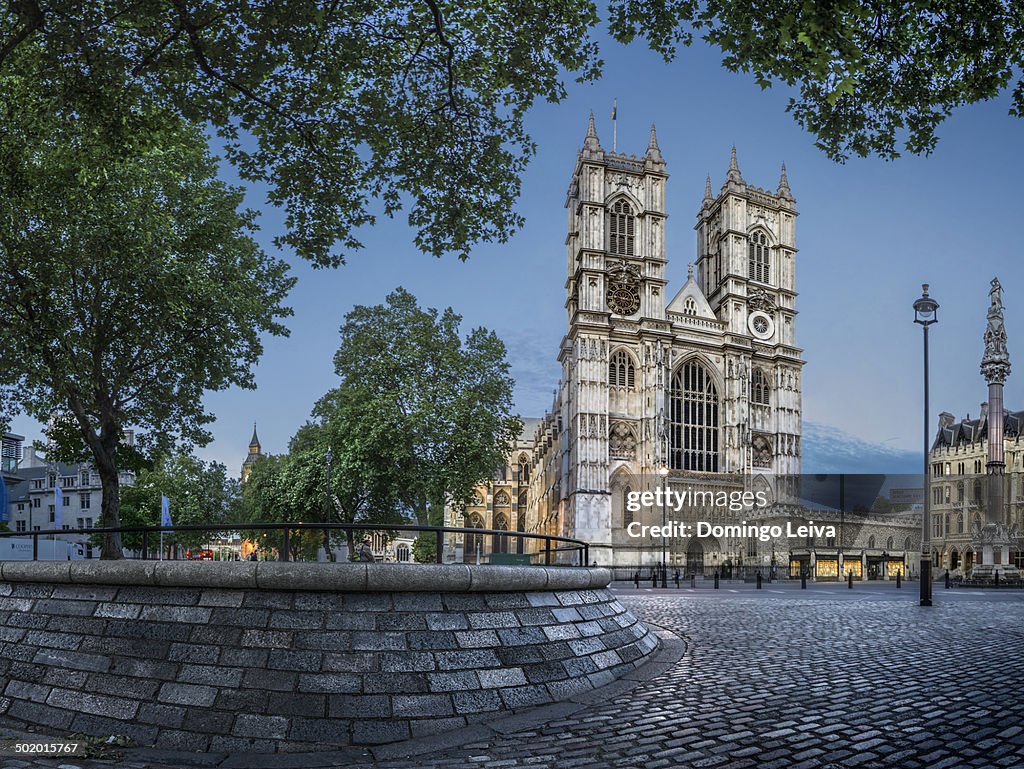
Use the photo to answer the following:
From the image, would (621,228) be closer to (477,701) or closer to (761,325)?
(761,325)

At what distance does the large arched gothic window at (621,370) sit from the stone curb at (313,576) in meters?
61.4

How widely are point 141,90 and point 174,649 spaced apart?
8.04 metres

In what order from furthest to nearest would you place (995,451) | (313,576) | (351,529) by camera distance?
(995,451) < (351,529) < (313,576)

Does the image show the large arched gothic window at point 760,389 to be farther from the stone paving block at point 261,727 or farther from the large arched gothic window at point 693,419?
the stone paving block at point 261,727

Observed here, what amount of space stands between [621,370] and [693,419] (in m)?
8.65

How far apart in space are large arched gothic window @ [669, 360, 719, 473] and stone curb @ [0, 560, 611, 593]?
64.4 metres

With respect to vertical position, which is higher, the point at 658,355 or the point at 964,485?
the point at 658,355

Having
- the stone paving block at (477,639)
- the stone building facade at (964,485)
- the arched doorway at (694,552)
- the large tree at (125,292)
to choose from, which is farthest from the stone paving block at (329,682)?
the stone building facade at (964,485)

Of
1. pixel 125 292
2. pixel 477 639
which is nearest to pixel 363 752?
pixel 477 639

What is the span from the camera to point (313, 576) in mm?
7512

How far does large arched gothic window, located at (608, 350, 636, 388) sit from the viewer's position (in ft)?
230

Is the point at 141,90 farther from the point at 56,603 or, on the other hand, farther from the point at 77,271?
the point at 77,271

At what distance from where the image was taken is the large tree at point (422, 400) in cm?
3919

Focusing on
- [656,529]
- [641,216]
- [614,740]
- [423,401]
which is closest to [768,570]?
[656,529]
